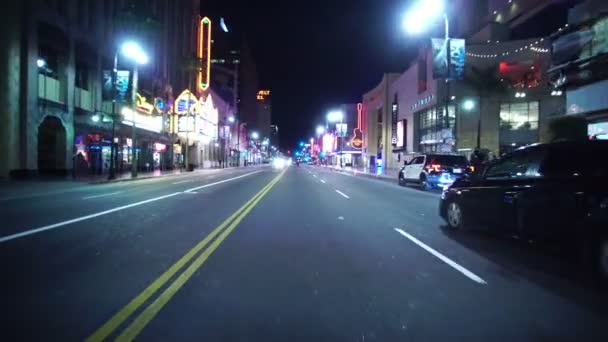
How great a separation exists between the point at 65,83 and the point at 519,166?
107 ft

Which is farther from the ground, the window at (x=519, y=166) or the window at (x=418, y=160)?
the window at (x=418, y=160)

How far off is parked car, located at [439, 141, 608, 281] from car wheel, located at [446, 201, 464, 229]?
38cm

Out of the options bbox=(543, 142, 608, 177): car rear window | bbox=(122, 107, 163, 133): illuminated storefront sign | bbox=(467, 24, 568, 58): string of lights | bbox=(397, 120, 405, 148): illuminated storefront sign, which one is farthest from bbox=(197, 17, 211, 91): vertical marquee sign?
bbox=(543, 142, 608, 177): car rear window

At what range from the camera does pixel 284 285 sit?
19.6ft

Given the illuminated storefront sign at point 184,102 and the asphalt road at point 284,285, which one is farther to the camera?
the illuminated storefront sign at point 184,102

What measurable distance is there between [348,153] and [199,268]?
371 feet

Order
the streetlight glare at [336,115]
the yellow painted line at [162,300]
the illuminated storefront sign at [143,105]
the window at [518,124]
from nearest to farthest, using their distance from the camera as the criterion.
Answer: the yellow painted line at [162,300] < the illuminated storefront sign at [143,105] < the window at [518,124] < the streetlight glare at [336,115]

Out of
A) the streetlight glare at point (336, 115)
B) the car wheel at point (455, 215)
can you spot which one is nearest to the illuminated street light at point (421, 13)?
the car wheel at point (455, 215)

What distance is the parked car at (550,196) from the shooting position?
6156 mm

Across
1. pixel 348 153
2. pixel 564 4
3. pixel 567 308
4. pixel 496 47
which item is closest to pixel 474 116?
pixel 496 47

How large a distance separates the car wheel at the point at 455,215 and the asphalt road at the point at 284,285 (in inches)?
10.0

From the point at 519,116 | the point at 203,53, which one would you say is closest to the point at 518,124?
the point at 519,116

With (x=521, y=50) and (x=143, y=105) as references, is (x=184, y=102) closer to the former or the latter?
(x=143, y=105)

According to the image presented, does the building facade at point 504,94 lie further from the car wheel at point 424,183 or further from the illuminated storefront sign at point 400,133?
the car wheel at point 424,183
